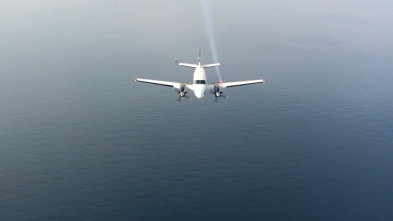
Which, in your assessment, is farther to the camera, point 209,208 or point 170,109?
point 170,109

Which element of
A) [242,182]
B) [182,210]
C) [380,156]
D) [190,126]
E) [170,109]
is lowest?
[182,210]

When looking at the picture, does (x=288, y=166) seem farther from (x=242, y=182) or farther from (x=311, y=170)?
(x=242, y=182)

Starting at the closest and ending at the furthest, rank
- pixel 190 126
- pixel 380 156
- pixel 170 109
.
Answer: pixel 380 156 < pixel 190 126 < pixel 170 109

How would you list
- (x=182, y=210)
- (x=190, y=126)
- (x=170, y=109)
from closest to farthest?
(x=182, y=210), (x=190, y=126), (x=170, y=109)

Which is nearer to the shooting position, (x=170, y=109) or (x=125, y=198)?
(x=125, y=198)

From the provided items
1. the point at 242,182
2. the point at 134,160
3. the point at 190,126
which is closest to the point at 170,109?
the point at 190,126

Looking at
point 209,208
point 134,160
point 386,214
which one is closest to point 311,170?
point 386,214

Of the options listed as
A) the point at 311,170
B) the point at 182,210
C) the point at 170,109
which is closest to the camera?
the point at 182,210

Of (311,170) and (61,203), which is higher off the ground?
(311,170)

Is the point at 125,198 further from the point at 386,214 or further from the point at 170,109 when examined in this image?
the point at 386,214
